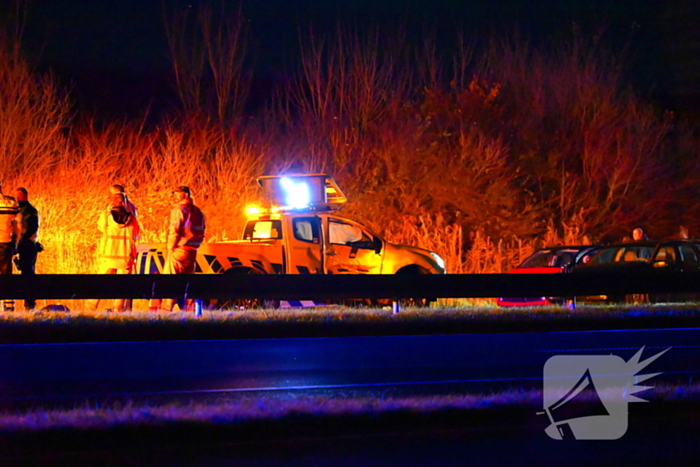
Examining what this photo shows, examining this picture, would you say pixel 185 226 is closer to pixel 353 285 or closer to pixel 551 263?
pixel 353 285

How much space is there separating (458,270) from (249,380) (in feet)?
45.2

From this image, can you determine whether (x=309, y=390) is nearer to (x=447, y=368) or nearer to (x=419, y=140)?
(x=447, y=368)

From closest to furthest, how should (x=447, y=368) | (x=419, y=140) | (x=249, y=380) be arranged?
(x=249, y=380) < (x=447, y=368) < (x=419, y=140)

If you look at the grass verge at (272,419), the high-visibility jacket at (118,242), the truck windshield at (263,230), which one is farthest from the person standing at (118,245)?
the grass verge at (272,419)

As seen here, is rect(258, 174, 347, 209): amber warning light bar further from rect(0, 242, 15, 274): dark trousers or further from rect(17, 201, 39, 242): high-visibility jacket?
rect(0, 242, 15, 274): dark trousers

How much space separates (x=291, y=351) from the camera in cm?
966

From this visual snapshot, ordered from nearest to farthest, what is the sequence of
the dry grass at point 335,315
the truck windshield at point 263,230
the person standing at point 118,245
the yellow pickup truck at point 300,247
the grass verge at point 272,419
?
1. the grass verge at point 272,419
2. the dry grass at point 335,315
3. the person standing at point 118,245
4. the yellow pickup truck at point 300,247
5. the truck windshield at point 263,230

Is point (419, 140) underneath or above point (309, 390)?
above

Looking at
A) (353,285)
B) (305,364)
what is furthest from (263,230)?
(305,364)

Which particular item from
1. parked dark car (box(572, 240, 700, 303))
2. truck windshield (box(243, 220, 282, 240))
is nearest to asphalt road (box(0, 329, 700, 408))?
truck windshield (box(243, 220, 282, 240))

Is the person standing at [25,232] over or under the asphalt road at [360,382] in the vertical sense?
over

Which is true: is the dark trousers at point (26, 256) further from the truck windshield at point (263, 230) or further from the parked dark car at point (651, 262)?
the parked dark car at point (651, 262)

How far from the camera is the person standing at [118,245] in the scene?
1394 centimetres

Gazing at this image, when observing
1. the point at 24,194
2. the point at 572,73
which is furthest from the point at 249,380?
the point at 572,73
